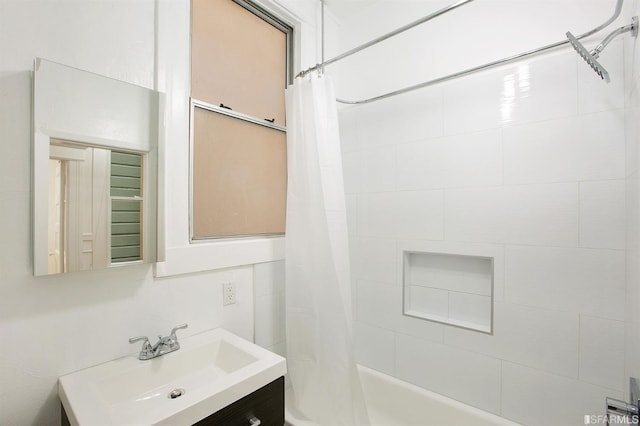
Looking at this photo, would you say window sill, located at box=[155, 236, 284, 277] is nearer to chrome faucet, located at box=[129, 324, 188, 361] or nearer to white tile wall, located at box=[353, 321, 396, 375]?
chrome faucet, located at box=[129, 324, 188, 361]

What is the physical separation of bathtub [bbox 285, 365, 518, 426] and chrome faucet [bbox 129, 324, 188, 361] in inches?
28.3

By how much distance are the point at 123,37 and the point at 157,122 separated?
12.7 inches

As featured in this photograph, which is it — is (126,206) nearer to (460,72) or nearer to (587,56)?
(460,72)

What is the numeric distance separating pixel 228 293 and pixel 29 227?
2.58 feet

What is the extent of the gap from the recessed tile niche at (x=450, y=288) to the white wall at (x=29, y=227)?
3.77ft

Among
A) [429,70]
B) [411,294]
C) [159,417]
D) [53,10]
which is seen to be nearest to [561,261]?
[411,294]

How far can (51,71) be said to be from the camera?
95cm

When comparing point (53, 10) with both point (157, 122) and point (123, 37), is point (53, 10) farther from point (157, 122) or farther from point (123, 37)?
point (157, 122)

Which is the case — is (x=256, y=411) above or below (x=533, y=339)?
below

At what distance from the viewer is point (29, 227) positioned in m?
0.93

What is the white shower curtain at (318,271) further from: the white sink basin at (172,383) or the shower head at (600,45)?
the shower head at (600,45)

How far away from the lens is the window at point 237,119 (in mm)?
1424

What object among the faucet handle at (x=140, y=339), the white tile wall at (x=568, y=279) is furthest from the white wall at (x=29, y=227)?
the white tile wall at (x=568, y=279)

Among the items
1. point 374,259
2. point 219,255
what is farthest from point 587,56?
point 219,255
